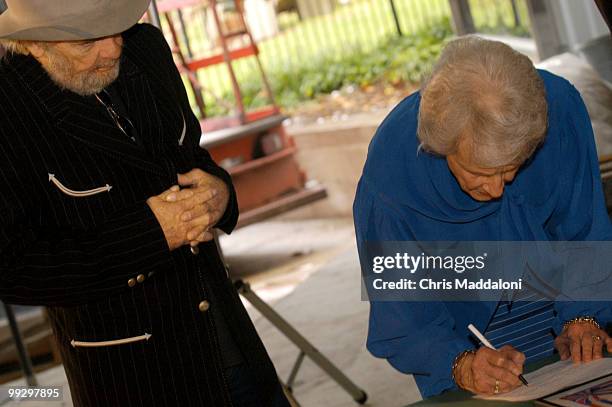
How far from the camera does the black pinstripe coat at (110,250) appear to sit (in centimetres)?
201

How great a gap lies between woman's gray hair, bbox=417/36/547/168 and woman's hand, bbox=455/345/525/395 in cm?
37

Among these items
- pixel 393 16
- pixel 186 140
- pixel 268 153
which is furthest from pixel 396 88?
pixel 186 140

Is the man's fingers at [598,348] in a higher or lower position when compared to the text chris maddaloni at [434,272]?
lower

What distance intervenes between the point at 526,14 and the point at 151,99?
407 centimetres

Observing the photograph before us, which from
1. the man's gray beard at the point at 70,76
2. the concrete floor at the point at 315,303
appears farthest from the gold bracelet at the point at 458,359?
Answer: the concrete floor at the point at 315,303

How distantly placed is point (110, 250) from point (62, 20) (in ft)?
1.50

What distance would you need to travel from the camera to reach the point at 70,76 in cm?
209

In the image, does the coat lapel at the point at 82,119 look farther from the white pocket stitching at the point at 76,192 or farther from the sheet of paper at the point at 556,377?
the sheet of paper at the point at 556,377

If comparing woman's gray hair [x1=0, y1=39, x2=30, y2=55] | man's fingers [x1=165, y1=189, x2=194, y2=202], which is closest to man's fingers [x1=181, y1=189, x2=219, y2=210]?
man's fingers [x1=165, y1=189, x2=194, y2=202]

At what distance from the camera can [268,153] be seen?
7.63 metres

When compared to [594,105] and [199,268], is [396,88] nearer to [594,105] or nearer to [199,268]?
[594,105]

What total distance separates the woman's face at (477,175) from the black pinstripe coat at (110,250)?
546 millimetres

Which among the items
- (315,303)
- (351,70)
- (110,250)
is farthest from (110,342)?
(351,70)

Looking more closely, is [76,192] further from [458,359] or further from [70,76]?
[458,359]
